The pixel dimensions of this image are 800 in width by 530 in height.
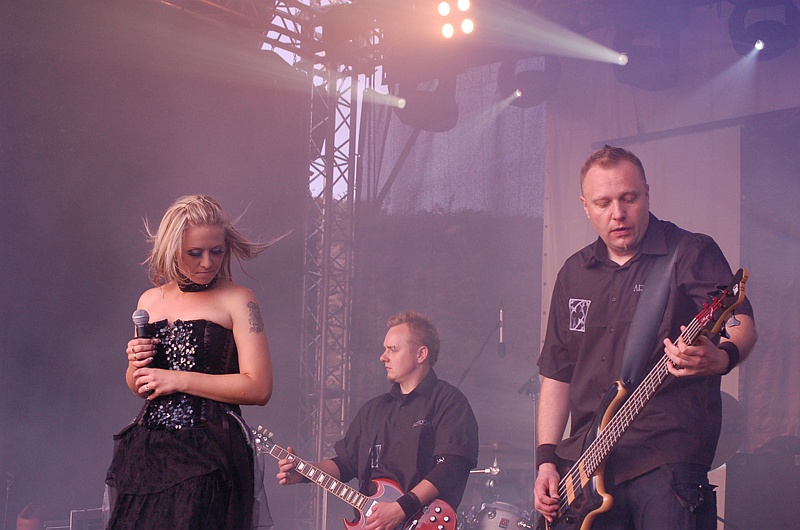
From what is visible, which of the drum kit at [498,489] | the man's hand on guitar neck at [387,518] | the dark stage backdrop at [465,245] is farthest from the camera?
the dark stage backdrop at [465,245]

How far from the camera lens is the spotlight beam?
677 centimetres

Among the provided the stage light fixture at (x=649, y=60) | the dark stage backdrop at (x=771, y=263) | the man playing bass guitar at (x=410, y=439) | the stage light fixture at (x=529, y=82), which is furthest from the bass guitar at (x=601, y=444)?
the stage light fixture at (x=529, y=82)

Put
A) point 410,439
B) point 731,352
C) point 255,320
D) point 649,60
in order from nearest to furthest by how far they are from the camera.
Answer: point 731,352 < point 255,320 < point 410,439 < point 649,60

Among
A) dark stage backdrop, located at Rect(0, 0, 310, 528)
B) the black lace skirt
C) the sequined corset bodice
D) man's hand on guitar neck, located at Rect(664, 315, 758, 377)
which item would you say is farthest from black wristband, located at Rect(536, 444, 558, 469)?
dark stage backdrop, located at Rect(0, 0, 310, 528)

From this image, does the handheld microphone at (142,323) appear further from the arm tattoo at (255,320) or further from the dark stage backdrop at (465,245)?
the dark stage backdrop at (465,245)

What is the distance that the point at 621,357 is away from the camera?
8.36 ft

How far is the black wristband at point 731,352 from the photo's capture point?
224 cm

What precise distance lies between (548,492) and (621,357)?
0.54 metres

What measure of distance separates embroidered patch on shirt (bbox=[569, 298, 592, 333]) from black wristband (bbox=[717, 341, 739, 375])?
1.83 feet

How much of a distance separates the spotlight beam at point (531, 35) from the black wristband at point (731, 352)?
483cm

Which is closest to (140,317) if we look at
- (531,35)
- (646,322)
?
(646,322)

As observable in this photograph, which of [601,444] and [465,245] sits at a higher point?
[465,245]

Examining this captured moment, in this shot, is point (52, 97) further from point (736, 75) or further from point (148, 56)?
point (736, 75)

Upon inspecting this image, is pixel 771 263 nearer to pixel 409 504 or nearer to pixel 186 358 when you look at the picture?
pixel 409 504
